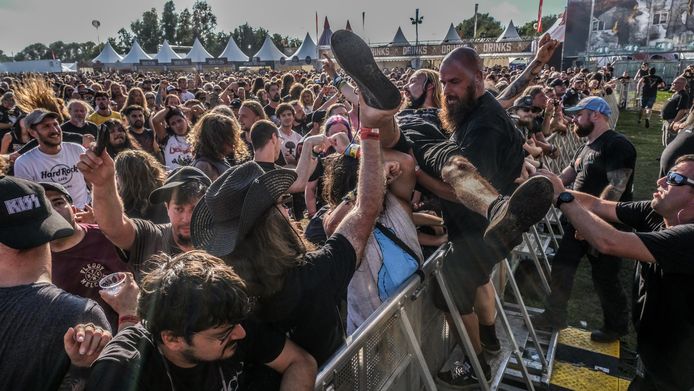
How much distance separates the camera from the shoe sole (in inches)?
68.7

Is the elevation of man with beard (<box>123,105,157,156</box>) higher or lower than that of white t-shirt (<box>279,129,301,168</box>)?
higher

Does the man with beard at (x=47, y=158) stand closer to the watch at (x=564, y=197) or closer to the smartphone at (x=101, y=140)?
the smartphone at (x=101, y=140)

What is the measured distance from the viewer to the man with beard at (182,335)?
120 cm

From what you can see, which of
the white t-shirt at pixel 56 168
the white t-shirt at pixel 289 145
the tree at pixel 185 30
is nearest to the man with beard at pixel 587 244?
the white t-shirt at pixel 289 145

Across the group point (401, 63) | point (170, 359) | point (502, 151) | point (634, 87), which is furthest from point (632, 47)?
point (170, 359)

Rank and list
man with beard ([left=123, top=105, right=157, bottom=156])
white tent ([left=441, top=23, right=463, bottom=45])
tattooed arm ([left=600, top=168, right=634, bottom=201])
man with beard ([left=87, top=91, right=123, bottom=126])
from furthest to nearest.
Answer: white tent ([left=441, top=23, right=463, bottom=45]) → man with beard ([left=87, top=91, right=123, bottom=126]) → man with beard ([left=123, top=105, right=157, bottom=156]) → tattooed arm ([left=600, top=168, right=634, bottom=201])

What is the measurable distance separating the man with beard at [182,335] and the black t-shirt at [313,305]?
210mm

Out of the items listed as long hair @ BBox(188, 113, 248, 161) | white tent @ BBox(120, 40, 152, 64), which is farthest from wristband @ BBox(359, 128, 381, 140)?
white tent @ BBox(120, 40, 152, 64)

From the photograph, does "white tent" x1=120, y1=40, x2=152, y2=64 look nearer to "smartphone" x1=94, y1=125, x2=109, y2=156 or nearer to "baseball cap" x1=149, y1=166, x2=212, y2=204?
"baseball cap" x1=149, y1=166, x2=212, y2=204

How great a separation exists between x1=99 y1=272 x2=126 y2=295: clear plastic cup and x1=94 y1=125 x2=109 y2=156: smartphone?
27.4 inches

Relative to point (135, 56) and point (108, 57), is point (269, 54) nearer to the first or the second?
point (135, 56)

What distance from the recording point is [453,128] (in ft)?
10.2

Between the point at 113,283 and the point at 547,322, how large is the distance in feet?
12.9

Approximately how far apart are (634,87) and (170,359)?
24773mm
